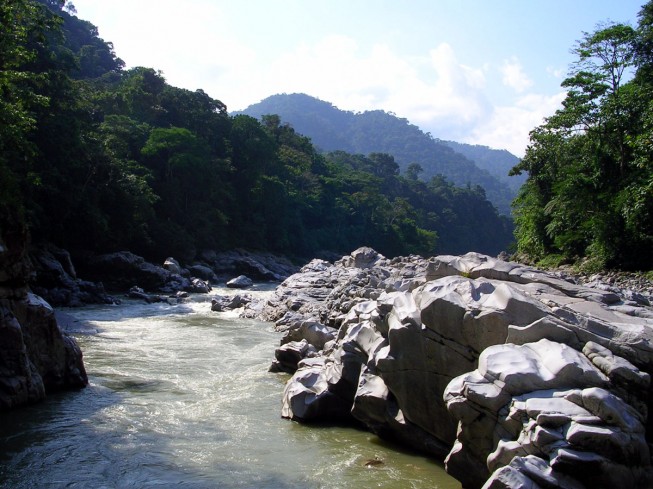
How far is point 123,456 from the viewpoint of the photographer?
754 centimetres

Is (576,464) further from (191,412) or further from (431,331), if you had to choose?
(191,412)

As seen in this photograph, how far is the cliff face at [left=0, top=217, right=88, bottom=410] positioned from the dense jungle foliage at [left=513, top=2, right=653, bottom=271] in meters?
18.8

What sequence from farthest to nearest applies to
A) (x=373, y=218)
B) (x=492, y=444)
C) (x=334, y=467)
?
(x=373, y=218) < (x=334, y=467) < (x=492, y=444)

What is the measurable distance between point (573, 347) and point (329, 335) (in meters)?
6.68

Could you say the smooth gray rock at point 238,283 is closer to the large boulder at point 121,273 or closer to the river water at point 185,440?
the large boulder at point 121,273

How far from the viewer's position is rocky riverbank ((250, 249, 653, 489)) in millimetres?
5211

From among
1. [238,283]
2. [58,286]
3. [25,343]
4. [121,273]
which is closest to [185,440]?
[25,343]

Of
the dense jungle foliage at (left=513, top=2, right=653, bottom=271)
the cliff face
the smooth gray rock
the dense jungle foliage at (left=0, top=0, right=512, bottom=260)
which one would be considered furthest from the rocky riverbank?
the smooth gray rock

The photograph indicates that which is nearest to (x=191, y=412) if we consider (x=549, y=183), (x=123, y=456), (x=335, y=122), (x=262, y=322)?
(x=123, y=456)

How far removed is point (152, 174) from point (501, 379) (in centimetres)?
3722

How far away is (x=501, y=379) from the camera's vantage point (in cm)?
595

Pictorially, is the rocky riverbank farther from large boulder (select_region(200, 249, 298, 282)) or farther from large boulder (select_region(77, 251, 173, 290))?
large boulder (select_region(200, 249, 298, 282))

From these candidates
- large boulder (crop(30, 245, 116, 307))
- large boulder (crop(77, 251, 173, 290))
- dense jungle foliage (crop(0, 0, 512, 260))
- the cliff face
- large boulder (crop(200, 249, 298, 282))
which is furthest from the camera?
large boulder (crop(200, 249, 298, 282))

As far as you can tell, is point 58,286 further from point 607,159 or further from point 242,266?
point 607,159
